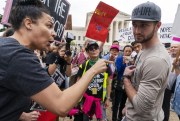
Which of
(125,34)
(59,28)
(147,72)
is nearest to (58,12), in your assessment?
(59,28)

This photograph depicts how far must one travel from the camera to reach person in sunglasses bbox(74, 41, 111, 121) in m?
4.88

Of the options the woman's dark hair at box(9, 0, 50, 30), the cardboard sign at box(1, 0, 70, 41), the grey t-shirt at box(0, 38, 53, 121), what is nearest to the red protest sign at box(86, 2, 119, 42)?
the cardboard sign at box(1, 0, 70, 41)

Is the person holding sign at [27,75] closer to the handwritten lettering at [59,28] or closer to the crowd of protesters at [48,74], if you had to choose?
the crowd of protesters at [48,74]

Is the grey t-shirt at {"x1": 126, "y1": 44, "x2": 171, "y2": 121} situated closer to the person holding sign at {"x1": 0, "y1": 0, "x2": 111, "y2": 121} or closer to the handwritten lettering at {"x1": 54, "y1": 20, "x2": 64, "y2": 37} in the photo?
the person holding sign at {"x1": 0, "y1": 0, "x2": 111, "y2": 121}

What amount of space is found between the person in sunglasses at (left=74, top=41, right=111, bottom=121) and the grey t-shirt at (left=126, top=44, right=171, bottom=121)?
2.40m

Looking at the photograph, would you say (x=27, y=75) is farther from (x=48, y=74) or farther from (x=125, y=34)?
(x=125, y=34)

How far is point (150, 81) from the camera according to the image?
90.6 inches

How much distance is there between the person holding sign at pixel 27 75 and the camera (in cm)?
166

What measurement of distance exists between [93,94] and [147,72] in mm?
2684

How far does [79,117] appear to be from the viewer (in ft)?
16.5

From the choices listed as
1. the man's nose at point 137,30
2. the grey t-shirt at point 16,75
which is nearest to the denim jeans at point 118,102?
the man's nose at point 137,30

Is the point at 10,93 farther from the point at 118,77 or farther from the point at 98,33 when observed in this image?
the point at 118,77

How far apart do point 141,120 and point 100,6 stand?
7.36 feet

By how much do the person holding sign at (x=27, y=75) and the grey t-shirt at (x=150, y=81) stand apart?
0.53 metres
